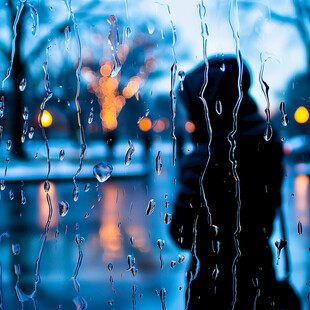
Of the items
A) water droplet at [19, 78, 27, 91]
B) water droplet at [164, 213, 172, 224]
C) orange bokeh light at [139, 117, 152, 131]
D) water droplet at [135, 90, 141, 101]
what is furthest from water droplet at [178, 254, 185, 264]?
water droplet at [19, 78, 27, 91]

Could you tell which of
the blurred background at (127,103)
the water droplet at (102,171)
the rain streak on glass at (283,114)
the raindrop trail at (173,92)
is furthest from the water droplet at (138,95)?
the rain streak on glass at (283,114)

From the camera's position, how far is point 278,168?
1306mm

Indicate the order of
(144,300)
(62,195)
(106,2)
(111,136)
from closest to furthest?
(106,2) < (144,300) < (111,136) < (62,195)

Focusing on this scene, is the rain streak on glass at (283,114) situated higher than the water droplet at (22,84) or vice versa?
the water droplet at (22,84)

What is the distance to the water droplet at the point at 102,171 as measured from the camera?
4.17 ft

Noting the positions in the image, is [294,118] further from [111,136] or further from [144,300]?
[144,300]

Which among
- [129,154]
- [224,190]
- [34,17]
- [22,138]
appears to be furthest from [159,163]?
[34,17]

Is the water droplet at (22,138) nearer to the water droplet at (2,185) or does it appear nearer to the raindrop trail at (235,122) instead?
the water droplet at (2,185)

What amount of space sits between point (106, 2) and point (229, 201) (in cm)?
79

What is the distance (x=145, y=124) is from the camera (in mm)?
1397

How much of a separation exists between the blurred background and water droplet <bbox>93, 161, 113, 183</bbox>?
2.6 inches

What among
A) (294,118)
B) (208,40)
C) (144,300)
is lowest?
(144,300)

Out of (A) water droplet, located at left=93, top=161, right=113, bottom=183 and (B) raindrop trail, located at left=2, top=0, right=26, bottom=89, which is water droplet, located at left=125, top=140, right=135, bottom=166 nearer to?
(A) water droplet, located at left=93, top=161, right=113, bottom=183

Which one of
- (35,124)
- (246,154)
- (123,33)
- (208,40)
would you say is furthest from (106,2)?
(246,154)
